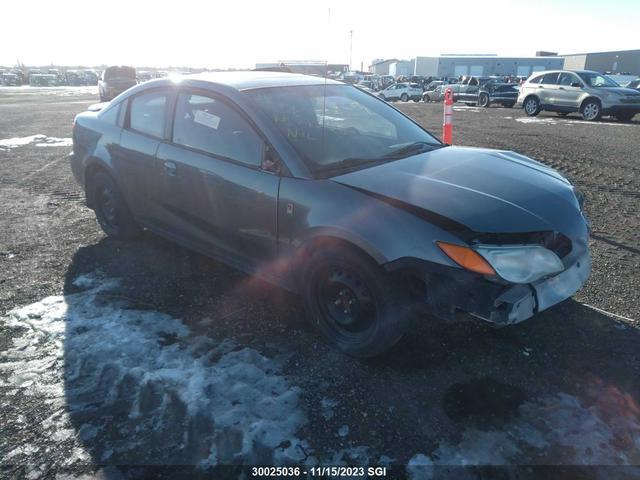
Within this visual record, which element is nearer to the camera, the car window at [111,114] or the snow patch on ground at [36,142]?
the car window at [111,114]

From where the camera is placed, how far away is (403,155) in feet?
10.8

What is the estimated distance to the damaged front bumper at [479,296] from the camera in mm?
2291

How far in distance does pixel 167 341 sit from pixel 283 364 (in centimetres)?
84

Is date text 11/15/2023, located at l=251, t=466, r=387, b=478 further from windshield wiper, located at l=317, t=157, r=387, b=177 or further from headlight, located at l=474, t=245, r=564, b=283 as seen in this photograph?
windshield wiper, located at l=317, t=157, r=387, b=177

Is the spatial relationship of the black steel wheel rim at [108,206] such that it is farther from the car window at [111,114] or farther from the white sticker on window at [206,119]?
the white sticker on window at [206,119]

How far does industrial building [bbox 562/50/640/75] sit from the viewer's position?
7038cm

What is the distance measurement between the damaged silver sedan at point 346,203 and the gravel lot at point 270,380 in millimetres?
391

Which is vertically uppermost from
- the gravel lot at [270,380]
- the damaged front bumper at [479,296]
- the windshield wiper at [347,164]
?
the windshield wiper at [347,164]

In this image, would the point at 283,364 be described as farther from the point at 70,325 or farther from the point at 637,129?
the point at 637,129

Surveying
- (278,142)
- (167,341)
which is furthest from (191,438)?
(278,142)

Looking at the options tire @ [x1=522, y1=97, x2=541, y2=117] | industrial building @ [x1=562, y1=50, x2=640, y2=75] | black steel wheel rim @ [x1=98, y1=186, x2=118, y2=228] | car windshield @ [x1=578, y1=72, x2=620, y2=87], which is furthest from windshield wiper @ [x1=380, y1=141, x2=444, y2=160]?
industrial building @ [x1=562, y1=50, x2=640, y2=75]

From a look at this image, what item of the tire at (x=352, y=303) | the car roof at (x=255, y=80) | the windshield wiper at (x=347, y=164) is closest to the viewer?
the tire at (x=352, y=303)

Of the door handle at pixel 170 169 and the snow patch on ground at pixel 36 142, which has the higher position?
the door handle at pixel 170 169

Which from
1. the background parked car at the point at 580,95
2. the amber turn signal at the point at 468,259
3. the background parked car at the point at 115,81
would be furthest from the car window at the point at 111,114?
the background parked car at the point at 115,81
